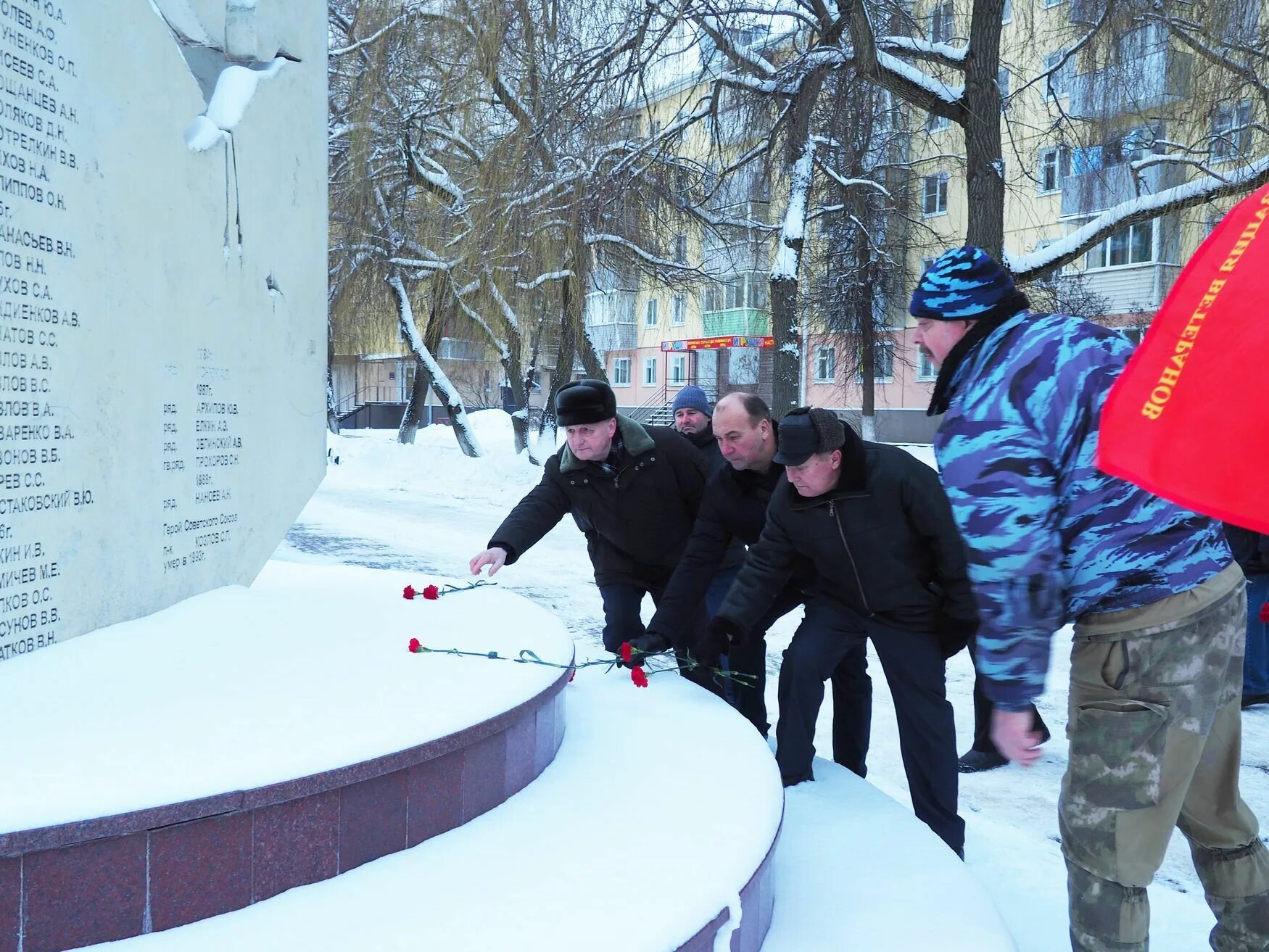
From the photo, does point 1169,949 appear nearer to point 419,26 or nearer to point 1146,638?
point 1146,638

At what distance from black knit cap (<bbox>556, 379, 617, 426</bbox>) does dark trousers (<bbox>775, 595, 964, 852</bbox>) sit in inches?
42.3

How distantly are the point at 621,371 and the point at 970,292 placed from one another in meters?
39.1

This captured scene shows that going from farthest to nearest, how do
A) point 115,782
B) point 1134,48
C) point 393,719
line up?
1. point 1134,48
2. point 393,719
3. point 115,782

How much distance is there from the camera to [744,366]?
32.4 metres

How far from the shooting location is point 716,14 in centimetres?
848

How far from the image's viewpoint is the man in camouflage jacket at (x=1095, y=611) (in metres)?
2.10

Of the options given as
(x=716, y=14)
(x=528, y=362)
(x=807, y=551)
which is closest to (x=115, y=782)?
(x=807, y=551)

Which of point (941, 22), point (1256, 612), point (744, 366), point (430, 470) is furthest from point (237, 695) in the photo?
point (744, 366)

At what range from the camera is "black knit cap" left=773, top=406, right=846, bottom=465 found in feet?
10.8

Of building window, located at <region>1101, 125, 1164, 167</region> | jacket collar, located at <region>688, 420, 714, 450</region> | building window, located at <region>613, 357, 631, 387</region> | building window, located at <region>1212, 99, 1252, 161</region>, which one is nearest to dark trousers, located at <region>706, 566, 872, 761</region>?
jacket collar, located at <region>688, 420, 714, 450</region>

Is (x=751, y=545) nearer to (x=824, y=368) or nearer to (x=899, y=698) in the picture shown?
(x=899, y=698)

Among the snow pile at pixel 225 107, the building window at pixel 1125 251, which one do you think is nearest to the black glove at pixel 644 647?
the snow pile at pixel 225 107

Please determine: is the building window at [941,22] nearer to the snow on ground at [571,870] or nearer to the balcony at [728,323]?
the snow on ground at [571,870]

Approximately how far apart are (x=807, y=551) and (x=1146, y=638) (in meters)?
1.46
